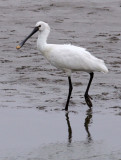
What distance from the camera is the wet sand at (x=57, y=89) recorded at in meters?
11.2

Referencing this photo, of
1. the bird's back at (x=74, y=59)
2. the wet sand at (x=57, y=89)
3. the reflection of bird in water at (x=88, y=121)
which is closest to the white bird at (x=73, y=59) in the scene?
the bird's back at (x=74, y=59)

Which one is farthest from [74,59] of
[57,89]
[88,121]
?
[88,121]

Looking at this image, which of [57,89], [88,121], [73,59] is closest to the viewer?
[88,121]

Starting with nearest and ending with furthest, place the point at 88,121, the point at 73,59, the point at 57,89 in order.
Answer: the point at 88,121 < the point at 73,59 < the point at 57,89

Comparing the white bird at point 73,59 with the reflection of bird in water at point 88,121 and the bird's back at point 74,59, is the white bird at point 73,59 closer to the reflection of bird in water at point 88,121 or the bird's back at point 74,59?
the bird's back at point 74,59

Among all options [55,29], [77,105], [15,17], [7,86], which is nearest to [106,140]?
[77,105]

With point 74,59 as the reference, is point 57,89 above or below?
below

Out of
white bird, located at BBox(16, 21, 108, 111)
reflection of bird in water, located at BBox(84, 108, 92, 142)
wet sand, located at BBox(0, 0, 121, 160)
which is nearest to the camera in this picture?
wet sand, located at BBox(0, 0, 121, 160)

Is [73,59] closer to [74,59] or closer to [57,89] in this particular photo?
[74,59]

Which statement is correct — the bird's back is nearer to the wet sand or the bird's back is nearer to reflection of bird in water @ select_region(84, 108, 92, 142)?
the wet sand

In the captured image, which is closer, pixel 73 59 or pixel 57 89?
pixel 73 59

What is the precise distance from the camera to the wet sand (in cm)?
1119

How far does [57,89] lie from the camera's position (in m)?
14.9

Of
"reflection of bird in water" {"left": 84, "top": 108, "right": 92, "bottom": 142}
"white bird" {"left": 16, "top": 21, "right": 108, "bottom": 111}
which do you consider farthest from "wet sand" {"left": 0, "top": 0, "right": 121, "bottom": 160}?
"white bird" {"left": 16, "top": 21, "right": 108, "bottom": 111}
